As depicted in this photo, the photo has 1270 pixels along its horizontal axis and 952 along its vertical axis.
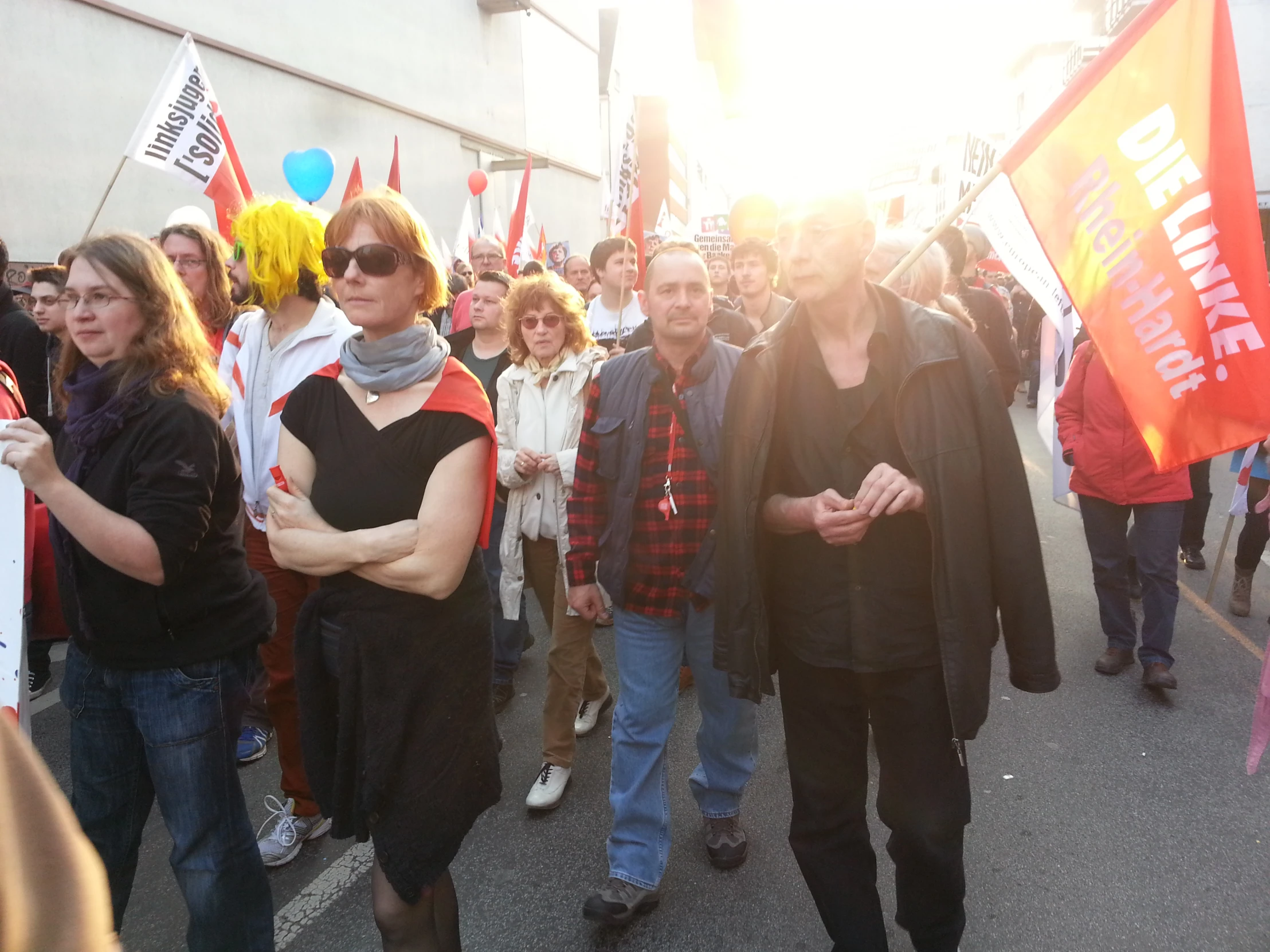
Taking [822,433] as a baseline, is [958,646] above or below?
below

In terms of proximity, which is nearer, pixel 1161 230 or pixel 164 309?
pixel 164 309

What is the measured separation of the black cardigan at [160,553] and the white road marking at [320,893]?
1.02 metres

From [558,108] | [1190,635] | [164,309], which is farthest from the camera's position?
[558,108]

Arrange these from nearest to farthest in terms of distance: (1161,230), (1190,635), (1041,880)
Result: (1161,230) → (1041,880) → (1190,635)

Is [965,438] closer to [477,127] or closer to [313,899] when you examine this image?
[313,899]

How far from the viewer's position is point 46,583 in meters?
2.39

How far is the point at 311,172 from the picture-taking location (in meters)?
7.47

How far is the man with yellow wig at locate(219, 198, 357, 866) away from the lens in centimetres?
306

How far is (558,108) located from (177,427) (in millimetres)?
23762

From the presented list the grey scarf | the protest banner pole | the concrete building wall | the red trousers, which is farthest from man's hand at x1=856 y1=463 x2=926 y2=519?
the concrete building wall

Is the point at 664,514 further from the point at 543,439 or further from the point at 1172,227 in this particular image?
the point at 1172,227

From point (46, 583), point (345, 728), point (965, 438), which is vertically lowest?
point (345, 728)

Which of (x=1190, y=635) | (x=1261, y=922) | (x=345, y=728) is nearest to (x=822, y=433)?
(x=345, y=728)

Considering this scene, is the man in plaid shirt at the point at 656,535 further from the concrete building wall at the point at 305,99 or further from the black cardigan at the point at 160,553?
the concrete building wall at the point at 305,99
